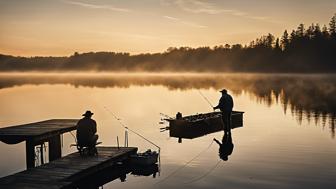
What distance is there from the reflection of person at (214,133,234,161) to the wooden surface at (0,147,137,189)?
5.11 metres

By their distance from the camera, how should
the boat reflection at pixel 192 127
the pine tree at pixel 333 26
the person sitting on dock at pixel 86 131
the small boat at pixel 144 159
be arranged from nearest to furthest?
1. the person sitting on dock at pixel 86 131
2. the small boat at pixel 144 159
3. the boat reflection at pixel 192 127
4. the pine tree at pixel 333 26

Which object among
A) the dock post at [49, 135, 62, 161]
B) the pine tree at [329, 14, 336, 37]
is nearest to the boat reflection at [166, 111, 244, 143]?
the dock post at [49, 135, 62, 161]

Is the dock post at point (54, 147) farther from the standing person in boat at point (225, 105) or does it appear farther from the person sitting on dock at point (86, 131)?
the standing person in boat at point (225, 105)

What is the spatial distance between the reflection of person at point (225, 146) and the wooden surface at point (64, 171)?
5.11 m

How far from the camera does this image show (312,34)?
164m

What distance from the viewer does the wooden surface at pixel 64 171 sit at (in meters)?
13.3

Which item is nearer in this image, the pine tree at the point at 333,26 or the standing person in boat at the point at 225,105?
the standing person in boat at the point at 225,105

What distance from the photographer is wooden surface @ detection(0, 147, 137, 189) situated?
13290 mm

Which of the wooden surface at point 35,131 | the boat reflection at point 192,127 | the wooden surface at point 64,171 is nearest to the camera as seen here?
the wooden surface at point 64,171

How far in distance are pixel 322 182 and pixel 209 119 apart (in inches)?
543

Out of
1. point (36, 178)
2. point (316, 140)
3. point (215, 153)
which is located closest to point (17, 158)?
point (36, 178)

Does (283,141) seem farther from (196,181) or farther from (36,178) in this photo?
(36,178)

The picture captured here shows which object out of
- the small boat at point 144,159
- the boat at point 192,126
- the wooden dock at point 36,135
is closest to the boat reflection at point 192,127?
the boat at point 192,126

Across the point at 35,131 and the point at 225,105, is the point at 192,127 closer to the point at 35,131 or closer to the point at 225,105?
the point at 225,105
